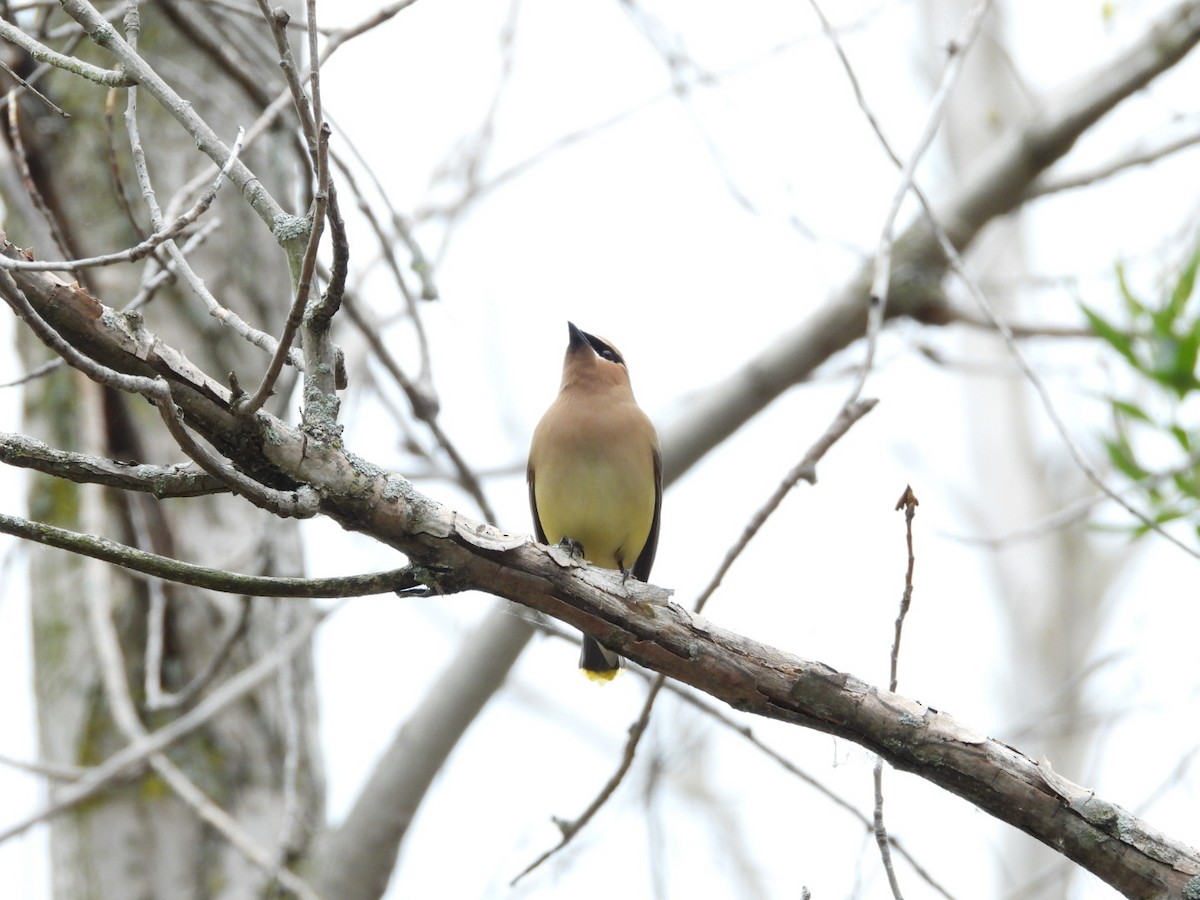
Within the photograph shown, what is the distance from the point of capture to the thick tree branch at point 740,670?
8.93ft

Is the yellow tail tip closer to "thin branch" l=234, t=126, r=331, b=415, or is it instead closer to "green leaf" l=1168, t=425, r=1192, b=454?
"green leaf" l=1168, t=425, r=1192, b=454

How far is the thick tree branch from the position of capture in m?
2.72

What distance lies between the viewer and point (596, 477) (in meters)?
5.37

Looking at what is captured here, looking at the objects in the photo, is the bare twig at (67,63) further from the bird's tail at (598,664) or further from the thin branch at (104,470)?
the bird's tail at (598,664)

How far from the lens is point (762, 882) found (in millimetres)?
14984

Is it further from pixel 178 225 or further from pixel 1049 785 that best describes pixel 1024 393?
pixel 178 225

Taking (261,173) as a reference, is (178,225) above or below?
below

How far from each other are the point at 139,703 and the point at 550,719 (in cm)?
1067

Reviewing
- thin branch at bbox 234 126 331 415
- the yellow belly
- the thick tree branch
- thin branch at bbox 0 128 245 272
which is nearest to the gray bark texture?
the yellow belly

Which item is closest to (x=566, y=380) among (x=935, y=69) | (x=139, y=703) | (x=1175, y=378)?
(x=139, y=703)

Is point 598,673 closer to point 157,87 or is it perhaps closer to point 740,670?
point 740,670

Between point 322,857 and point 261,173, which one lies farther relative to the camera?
point 261,173

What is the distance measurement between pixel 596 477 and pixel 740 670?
248 centimetres

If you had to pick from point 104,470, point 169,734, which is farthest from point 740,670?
point 169,734
